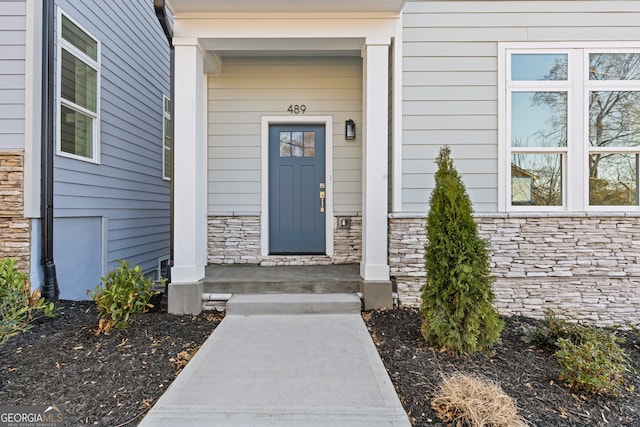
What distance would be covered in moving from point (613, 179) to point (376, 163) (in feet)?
8.68

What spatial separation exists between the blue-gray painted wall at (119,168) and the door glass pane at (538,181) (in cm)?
508

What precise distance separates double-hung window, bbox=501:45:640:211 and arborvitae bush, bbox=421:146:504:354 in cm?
145

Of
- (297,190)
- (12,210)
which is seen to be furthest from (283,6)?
(12,210)

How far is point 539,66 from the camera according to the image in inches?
154

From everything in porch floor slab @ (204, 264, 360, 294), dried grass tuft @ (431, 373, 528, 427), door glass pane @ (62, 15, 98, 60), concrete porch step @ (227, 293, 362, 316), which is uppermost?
door glass pane @ (62, 15, 98, 60)

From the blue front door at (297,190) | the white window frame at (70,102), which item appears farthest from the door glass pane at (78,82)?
the blue front door at (297,190)

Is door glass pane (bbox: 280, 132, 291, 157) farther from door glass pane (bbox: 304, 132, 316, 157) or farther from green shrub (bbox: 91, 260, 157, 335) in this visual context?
green shrub (bbox: 91, 260, 157, 335)

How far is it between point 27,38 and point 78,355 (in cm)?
322

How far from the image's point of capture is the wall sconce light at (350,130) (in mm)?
4766

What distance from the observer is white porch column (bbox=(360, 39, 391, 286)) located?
373 centimetres

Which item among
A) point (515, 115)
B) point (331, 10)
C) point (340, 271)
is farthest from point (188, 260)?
point (515, 115)

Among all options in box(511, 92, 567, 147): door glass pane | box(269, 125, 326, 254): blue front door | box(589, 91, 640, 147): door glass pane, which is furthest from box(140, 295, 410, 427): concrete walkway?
box(589, 91, 640, 147): door glass pane

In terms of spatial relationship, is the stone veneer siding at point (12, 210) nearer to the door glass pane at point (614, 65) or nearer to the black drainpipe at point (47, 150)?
the black drainpipe at point (47, 150)

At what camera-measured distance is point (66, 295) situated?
4273 mm
